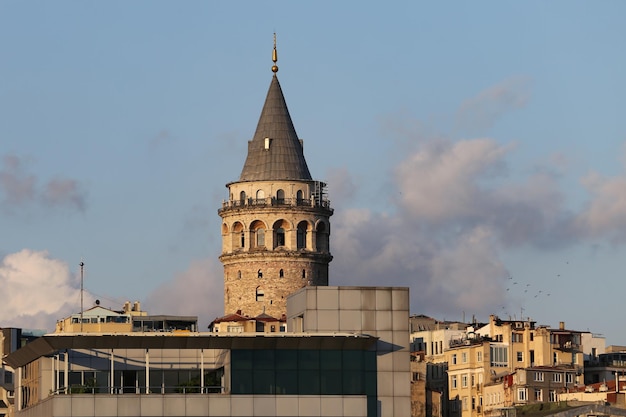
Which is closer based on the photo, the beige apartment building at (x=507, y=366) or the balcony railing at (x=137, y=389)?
the balcony railing at (x=137, y=389)

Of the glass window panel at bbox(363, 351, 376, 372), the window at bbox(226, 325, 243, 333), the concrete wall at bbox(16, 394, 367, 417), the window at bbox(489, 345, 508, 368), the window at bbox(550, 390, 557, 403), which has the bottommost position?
the concrete wall at bbox(16, 394, 367, 417)

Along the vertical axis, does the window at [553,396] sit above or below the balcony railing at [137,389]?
above

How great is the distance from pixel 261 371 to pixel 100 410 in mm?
8435

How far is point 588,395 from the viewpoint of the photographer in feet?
554

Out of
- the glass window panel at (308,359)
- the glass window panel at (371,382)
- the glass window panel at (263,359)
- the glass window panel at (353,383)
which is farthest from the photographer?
the glass window panel at (371,382)

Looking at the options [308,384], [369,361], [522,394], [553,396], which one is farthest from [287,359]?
[553,396]

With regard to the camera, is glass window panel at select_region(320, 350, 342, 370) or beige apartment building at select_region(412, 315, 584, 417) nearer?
glass window panel at select_region(320, 350, 342, 370)

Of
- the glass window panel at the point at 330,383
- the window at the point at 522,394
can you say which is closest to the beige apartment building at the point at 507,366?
the window at the point at 522,394

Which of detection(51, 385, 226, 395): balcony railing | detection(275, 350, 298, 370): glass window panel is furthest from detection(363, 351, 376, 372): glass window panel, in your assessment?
detection(51, 385, 226, 395): balcony railing

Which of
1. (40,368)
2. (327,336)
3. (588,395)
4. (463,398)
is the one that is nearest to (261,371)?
(327,336)

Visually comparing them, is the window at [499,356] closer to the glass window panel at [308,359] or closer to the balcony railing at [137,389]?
the balcony railing at [137,389]

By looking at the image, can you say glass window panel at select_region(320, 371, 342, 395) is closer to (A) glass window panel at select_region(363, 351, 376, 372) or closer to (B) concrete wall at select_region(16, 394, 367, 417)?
(B) concrete wall at select_region(16, 394, 367, 417)

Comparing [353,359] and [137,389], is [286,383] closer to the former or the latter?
[353,359]

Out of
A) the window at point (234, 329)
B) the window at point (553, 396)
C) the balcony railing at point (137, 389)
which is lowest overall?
the balcony railing at point (137, 389)
